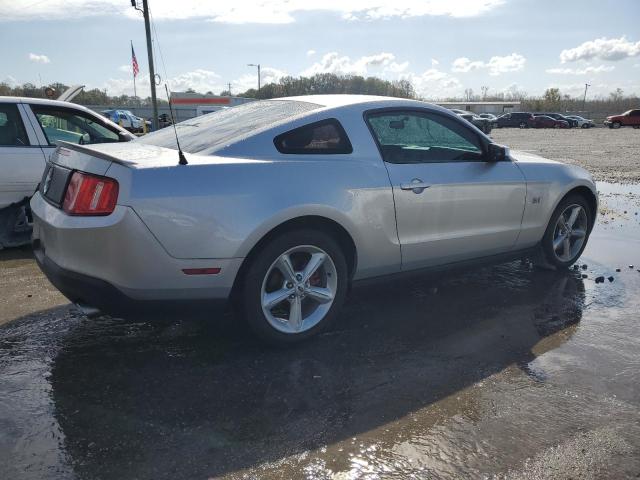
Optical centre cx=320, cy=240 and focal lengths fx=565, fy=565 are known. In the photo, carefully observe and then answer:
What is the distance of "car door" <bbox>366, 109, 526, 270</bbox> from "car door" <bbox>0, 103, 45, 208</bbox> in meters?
3.90

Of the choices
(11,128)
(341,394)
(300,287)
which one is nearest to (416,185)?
(300,287)

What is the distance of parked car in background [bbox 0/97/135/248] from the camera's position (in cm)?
589

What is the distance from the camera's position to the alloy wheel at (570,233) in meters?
5.36

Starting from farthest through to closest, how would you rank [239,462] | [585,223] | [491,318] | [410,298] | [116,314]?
[585,223] → [410,298] → [491,318] → [116,314] → [239,462]

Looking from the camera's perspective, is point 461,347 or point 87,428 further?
point 461,347

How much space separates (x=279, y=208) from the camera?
11.0 feet

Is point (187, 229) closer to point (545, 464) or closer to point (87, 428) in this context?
point (87, 428)

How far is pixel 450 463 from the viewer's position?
251cm

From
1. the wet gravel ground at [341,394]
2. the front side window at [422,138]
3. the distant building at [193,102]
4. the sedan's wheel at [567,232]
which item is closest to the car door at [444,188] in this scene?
the front side window at [422,138]

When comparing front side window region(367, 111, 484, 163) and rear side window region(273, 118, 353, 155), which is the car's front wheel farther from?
front side window region(367, 111, 484, 163)

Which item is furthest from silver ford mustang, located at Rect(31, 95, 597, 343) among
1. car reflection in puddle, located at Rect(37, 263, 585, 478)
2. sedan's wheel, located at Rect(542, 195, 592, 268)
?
sedan's wheel, located at Rect(542, 195, 592, 268)

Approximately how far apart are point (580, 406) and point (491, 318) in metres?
1.30

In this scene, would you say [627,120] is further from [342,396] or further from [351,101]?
[342,396]

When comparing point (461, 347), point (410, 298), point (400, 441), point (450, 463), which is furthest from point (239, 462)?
point (410, 298)
